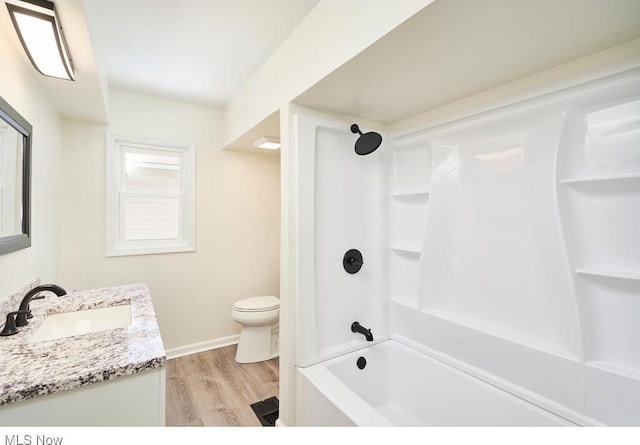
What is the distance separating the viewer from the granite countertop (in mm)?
823

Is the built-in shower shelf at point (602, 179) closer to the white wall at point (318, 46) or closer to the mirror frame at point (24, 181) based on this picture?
the white wall at point (318, 46)

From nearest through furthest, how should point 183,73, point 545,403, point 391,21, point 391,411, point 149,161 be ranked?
point 391,21
point 545,403
point 391,411
point 183,73
point 149,161

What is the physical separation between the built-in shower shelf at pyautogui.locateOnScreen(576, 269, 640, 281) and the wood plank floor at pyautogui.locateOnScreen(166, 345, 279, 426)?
1955 mm

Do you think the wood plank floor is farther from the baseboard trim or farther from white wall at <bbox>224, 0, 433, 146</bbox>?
white wall at <bbox>224, 0, 433, 146</bbox>

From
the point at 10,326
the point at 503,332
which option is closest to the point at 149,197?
the point at 10,326

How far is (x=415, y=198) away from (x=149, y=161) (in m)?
2.40

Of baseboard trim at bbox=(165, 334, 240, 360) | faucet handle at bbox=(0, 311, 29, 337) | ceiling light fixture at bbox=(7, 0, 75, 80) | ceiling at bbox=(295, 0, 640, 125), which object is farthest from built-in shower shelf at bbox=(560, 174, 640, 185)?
baseboard trim at bbox=(165, 334, 240, 360)

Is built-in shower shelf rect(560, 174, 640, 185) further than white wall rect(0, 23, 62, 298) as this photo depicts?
No

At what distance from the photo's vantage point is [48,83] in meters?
1.70

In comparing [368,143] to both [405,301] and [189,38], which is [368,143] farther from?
[189,38]

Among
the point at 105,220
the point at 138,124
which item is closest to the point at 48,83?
the point at 138,124

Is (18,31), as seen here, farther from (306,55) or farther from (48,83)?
(306,55)

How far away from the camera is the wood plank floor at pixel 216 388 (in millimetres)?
1875

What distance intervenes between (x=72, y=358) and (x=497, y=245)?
188 cm
